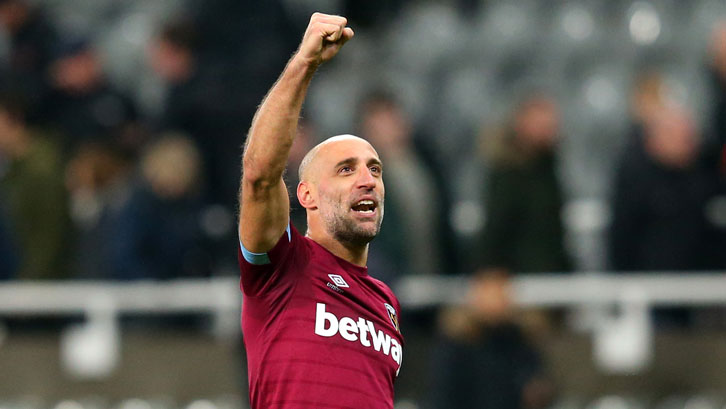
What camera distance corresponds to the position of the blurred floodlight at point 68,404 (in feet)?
32.9

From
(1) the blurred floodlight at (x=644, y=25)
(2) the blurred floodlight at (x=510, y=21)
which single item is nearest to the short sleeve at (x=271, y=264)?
(2) the blurred floodlight at (x=510, y=21)

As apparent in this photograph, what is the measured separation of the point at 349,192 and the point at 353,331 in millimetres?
455

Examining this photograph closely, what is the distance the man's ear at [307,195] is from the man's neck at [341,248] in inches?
4.3

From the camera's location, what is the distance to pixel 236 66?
34.0ft

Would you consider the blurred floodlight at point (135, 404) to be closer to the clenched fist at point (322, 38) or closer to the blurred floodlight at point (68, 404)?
the blurred floodlight at point (68, 404)

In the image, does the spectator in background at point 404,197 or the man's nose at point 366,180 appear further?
the spectator in background at point 404,197

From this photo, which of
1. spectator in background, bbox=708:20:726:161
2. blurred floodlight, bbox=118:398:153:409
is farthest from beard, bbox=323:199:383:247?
blurred floodlight, bbox=118:398:153:409

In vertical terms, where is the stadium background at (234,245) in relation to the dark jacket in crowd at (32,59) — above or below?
below

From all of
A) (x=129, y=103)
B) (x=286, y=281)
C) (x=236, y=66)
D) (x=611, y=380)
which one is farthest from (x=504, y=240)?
(x=286, y=281)

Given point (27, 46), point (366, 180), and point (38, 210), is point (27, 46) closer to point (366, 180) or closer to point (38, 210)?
point (38, 210)

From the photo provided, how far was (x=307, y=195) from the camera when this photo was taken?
194 inches

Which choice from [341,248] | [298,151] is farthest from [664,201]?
[341,248]

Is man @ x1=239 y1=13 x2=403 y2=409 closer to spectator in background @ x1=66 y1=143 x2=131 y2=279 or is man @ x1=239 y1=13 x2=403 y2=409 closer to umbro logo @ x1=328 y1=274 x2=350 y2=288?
umbro logo @ x1=328 y1=274 x2=350 y2=288

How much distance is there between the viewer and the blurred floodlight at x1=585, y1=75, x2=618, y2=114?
461 inches
